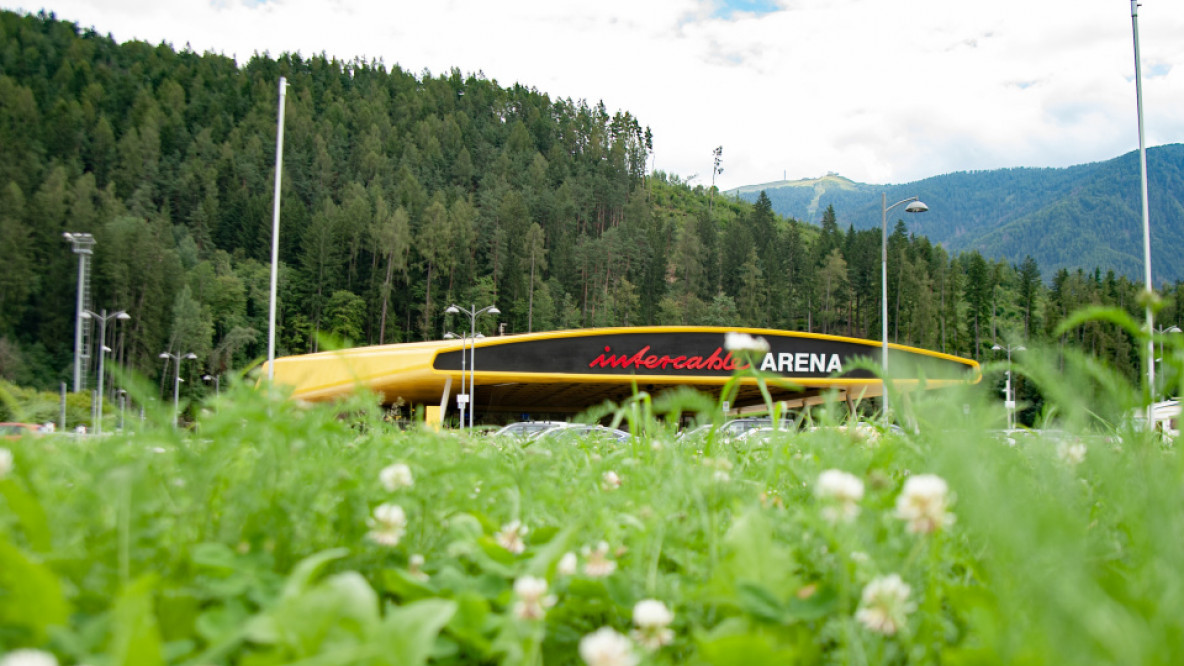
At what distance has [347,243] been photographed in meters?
74.2

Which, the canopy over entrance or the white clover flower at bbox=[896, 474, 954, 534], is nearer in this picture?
the white clover flower at bbox=[896, 474, 954, 534]

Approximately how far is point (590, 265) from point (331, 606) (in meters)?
77.5

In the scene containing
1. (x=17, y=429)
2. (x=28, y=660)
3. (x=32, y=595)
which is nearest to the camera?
(x=28, y=660)

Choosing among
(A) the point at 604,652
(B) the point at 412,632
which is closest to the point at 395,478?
(B) the point at 412,632

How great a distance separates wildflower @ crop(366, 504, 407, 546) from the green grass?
37mm

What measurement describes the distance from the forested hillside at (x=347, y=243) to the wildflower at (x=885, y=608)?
58170 millimetres

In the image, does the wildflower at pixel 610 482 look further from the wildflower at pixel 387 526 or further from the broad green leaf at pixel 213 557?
the broad green leaf at pixel 213 557

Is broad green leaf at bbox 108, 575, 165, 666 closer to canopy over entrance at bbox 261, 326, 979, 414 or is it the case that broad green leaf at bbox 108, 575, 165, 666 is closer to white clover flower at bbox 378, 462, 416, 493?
white clover flower at bbox 378, 462, 416, 493

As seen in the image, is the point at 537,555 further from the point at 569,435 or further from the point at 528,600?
the point at 569,435

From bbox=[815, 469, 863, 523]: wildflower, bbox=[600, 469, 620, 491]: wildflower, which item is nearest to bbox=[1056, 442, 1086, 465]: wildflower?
bbox=[815, 469, 863, 523]: wildflower

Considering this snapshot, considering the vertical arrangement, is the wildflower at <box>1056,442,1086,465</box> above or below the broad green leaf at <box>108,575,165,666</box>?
above

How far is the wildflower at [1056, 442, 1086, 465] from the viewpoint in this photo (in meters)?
1.48

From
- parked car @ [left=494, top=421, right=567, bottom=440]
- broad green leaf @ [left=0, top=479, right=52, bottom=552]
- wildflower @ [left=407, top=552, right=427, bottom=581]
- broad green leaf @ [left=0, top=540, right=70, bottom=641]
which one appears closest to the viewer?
broad green leaf @ [left=0, top=540, right=70, bottom=641]

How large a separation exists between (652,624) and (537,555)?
21 cm
